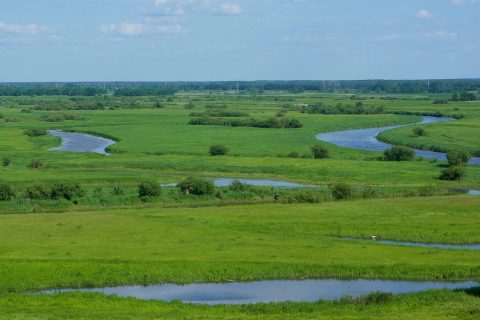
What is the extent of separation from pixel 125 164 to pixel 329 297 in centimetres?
4275

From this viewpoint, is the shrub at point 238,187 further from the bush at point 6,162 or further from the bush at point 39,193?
the bush at point 6,162

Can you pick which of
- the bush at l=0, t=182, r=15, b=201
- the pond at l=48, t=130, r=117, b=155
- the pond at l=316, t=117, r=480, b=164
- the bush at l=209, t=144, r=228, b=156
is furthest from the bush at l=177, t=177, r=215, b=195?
the pond at l=316, t=117, r=480, b=164

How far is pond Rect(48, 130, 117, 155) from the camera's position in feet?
280

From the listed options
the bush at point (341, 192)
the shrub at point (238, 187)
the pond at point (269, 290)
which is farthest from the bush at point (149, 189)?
the pond at point (269, 290)

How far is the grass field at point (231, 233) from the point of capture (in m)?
27.5

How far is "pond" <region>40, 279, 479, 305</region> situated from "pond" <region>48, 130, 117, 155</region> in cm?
5146

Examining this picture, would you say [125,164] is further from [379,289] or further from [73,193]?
[379,289]

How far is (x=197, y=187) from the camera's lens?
51625 millimetres

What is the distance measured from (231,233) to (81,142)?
57841 millimetres

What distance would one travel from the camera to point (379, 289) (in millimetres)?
30469

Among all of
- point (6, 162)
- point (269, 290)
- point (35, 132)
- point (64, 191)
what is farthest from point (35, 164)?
point (269, 290)

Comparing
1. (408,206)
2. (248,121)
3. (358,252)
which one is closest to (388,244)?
(358,252)

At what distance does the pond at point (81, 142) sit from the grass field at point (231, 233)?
9364mm

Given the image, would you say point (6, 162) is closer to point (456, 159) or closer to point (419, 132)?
point (456, 159)
